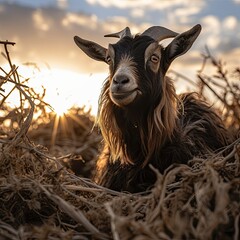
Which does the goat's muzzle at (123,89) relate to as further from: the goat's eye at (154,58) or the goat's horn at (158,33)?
the goat's horn at (158,33)

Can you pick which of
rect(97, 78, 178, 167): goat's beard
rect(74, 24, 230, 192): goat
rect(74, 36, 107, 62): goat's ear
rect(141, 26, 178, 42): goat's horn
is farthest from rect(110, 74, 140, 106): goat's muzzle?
rect(74, 36, 107, 62): goat's ear

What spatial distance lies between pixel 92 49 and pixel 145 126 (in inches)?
53.0

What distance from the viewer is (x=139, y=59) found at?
205 inches

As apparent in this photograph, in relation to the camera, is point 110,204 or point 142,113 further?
point 142,113

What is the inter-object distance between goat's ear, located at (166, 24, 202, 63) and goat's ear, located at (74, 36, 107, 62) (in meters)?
0.79

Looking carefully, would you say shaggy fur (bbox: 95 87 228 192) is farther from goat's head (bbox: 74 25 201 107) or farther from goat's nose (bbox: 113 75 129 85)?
goat's nose (bbox: 113 75 129 85)

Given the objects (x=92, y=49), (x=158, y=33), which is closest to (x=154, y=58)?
(x=158, y=33)

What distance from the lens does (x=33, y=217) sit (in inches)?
148

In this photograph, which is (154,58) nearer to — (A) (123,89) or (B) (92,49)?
(A) (123,89)

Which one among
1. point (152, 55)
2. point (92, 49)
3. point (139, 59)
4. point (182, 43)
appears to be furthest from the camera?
point (92, 49)

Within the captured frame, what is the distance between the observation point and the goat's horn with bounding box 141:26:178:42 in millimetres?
5606

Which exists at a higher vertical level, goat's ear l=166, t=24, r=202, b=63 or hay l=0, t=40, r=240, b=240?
goat's ear l=166, t=24, r=202, b=63

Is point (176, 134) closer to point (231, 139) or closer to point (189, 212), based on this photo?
point (231, 139)

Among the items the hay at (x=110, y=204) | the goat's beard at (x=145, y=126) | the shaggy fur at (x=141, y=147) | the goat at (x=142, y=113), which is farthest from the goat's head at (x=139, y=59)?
the hay at (x=110, y=204)
